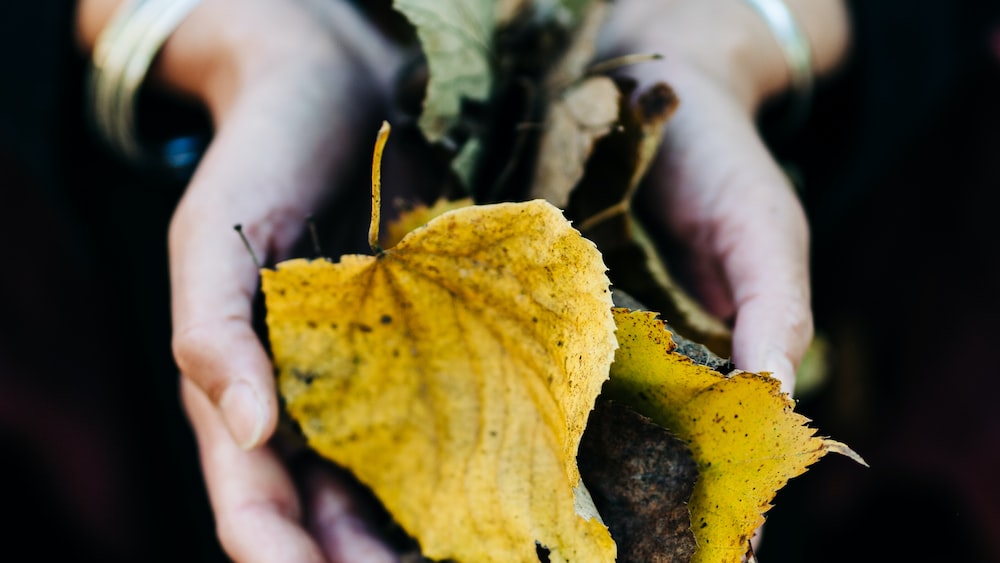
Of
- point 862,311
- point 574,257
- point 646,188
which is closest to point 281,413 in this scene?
point 574,257

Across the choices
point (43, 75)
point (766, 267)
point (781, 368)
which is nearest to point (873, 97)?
point (766, 267)

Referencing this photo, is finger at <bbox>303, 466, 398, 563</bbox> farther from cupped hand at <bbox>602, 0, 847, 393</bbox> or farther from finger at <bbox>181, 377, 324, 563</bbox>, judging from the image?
cupped hand at <bbox>602, 0, 847, 393</bbox>

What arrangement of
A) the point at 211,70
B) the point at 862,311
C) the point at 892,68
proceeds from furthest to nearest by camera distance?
the point at 862,311, the point at 892,68, the point at 211,70

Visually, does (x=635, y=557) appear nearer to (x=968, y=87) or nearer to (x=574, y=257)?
(x=574, y=257)

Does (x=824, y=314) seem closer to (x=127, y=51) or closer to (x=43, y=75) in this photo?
(x=127, y=51)

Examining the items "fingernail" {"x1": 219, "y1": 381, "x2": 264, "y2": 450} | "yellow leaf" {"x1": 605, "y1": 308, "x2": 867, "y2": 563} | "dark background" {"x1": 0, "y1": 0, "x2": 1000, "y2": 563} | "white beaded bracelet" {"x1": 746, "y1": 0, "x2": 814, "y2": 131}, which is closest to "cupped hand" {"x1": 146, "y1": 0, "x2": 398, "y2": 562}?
"fingernail" {"x1": 219, "y1": 381, "x2": 264, "y2": 450}

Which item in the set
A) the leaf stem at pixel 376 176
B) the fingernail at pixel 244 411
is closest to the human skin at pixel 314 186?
the fingernail at pixel 244 411

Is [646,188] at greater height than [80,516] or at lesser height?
greater

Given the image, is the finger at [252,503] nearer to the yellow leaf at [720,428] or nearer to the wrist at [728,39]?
the yellow leaf at [720,428]
